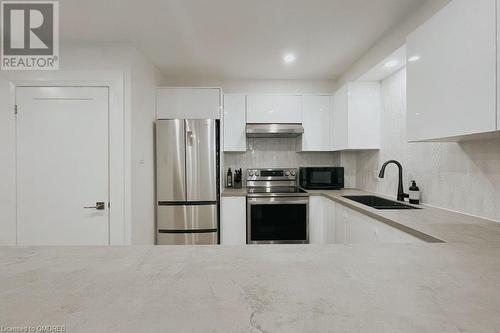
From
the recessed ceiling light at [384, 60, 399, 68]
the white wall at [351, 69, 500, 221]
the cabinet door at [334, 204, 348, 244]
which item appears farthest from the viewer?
the cabinet door at [334, 204, 348, 244]

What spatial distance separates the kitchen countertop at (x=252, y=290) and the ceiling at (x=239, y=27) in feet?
5.73

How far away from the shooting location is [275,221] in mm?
2898

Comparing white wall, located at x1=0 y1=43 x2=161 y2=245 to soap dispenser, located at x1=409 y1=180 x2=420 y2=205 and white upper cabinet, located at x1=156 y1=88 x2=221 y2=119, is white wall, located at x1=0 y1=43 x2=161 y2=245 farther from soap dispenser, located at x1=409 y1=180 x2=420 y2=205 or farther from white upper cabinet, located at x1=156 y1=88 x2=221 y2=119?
soap dispenser, located at x1=409 y1=180 x2=420 y2=205

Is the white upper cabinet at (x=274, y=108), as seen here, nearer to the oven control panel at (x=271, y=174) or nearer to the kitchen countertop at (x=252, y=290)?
the oven control panel at (x=271, y=174)

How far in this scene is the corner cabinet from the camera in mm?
3285

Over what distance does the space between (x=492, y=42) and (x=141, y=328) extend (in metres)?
1.61

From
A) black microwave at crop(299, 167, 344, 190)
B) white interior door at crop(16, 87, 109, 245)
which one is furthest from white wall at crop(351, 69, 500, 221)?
white interior door at crop(16, 87, 109, 245)

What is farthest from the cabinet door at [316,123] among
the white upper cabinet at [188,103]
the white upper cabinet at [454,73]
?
the white upper cabinet at [454,73]

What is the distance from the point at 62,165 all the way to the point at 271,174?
2327 millimetres

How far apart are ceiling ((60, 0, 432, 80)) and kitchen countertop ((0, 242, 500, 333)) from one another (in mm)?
1748

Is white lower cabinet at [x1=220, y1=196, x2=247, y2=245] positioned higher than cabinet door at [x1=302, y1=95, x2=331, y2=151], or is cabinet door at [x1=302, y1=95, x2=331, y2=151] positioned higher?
cabinet door at [x1=302, y1=95, x2=331, y2=151]

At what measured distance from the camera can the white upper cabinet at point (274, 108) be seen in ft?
10.6

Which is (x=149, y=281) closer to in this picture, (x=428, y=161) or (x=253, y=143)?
(x=428, y=161)

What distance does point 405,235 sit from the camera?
144 cm
